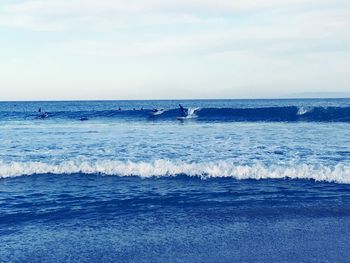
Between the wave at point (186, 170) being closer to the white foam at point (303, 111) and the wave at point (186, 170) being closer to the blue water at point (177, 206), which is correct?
the blue water at point (177, 206)

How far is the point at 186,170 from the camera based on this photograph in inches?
566

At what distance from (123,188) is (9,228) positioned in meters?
4.02

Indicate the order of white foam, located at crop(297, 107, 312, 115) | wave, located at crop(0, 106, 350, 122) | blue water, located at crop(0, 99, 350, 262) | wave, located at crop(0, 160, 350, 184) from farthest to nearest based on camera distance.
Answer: white foam, located at crop(297, 107, 312, 115)
wave, located at crop(0, 106, 350, 122)
wave, located at crop(0, 160, 350, 184)
blue water, located at crop(0, 99, 350, 262)

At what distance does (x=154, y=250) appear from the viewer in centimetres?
763

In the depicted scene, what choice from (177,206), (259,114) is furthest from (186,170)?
(259,114)

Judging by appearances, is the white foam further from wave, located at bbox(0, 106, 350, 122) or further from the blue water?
the blue water

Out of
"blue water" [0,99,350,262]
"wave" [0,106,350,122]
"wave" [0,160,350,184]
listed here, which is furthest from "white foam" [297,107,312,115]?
"wave" [0,160,350,184]

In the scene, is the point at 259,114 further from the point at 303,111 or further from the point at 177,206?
the point at 177,206

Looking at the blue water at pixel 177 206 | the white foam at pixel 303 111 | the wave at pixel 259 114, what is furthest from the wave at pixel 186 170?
the white foam at pixel 303 111

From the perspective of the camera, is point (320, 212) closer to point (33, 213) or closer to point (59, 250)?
point (59, 250)

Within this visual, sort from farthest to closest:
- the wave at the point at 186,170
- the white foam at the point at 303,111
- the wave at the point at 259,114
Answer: the white foam at the point at 303,111
the wave at the point at 259,114
the wave at the point at 186,170

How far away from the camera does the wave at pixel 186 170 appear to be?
13.6 metres

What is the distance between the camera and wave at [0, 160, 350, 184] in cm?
1361

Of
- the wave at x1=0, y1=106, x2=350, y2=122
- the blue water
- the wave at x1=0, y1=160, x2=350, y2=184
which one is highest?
the wave at x1=0, y1=106, x2=350, y2=122
